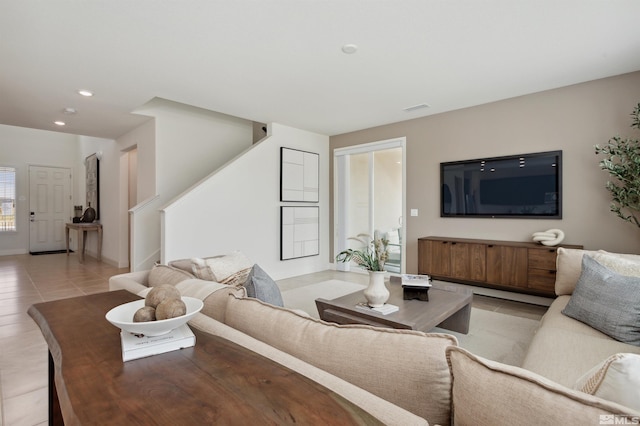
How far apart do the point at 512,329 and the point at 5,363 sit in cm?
434

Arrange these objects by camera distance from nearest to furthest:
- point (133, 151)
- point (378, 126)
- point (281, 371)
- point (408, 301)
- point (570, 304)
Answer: point (281, 371) < point (570, 304) < point (408, 301) < point (378, 126) < point (133, 151)

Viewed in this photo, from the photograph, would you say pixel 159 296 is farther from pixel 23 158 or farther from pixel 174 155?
pixel 23 158

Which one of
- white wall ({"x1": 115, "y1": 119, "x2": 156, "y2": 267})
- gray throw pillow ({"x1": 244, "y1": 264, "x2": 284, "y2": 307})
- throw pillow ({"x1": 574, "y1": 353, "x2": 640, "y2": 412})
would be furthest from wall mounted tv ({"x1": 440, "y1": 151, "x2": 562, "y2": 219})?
white wall ({"x1": 115, "y1": 119, "x2": 156, "y2": 267})

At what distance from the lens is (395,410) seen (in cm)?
68

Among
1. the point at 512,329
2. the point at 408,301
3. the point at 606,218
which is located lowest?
the point at 512,329

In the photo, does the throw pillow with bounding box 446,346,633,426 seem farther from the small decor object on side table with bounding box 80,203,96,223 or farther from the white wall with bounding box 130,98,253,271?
the small decor object on side table with bounding box 80,203,96,223

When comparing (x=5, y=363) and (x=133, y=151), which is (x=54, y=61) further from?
(x=133, y=151)

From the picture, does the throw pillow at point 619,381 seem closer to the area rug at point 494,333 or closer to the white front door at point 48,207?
the area rug at point 494,333

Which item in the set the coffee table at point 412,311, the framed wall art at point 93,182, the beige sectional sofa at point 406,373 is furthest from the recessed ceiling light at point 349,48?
the framed wall art at point 93,182

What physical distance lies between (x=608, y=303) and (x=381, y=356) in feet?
6.31

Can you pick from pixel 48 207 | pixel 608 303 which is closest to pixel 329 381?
pixel 608 303

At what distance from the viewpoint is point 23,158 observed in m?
7.89

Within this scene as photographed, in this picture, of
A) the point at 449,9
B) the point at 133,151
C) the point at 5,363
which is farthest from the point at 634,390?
the point at 133,151

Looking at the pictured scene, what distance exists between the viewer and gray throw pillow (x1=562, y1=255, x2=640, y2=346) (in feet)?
5.81
